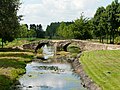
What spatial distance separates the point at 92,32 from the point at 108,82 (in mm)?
92609

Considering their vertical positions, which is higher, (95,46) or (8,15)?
(8,15)

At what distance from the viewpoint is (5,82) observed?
40406 millimetres

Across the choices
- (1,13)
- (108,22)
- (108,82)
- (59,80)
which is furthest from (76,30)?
(108,82)

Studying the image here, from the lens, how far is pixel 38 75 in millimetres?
53312

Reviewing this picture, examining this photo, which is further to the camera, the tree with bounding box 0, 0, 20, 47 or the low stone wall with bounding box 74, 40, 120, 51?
the low stone wall with bounding box 74, 40, 120, 51

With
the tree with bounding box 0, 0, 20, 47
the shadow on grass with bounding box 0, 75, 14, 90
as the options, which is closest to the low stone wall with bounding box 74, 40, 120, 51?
the tree with bounding box 0, 0, 20, 47

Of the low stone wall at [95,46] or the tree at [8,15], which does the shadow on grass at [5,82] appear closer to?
the tree at [8,15]

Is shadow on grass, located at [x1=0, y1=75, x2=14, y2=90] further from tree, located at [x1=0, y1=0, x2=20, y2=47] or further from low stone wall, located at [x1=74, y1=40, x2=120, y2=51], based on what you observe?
low stone wall, located at [x1=74, y1=40, x2=120, y2=51]

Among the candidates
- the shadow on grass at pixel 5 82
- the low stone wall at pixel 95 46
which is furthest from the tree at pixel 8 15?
the low stone wall at pixel 95 46

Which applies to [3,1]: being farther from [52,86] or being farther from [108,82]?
[108,82]

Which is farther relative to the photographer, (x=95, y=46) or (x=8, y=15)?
(x=95, y=46)

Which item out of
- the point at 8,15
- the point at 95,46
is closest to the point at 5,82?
the point at 8,15

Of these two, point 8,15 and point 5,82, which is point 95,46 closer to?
point 8,15

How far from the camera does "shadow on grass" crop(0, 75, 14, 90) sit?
37875 mm
